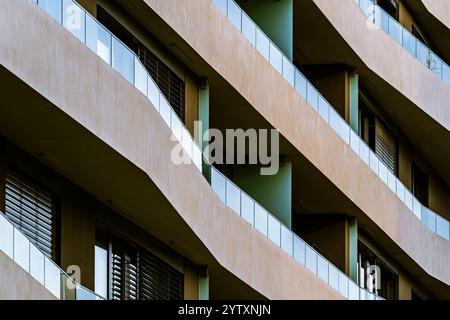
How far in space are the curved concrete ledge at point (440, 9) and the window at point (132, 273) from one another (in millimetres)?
17629

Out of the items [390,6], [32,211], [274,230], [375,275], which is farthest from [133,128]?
[390,6]

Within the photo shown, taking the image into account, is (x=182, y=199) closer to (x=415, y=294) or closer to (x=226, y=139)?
(x=226, y=139)

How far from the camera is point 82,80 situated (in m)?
24.7

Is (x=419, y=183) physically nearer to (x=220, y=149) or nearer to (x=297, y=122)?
(x=297, y=122)

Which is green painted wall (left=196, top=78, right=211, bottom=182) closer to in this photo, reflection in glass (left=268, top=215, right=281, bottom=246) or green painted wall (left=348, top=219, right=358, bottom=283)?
reflection in glass (left=268, top=215, right=281, bottom=246)

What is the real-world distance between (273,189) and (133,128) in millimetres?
10010

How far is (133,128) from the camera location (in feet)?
87.3

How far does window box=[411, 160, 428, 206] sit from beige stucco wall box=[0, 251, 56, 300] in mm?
26743

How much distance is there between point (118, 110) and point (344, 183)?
42.3 ft

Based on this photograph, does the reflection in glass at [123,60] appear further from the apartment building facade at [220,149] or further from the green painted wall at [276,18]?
the green painted wall at [276,18]

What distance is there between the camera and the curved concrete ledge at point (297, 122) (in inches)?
1207

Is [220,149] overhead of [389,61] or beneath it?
beneath

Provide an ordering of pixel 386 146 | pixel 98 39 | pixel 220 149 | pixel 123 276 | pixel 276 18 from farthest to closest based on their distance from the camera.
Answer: pixel 386 146 < pixel 276 18 < pixel 220 149 < pixel 123 276 < pixel 98 39

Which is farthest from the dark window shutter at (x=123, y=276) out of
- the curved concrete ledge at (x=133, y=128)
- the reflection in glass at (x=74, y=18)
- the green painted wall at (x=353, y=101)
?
the green painted wall at (x=353, y=101)
